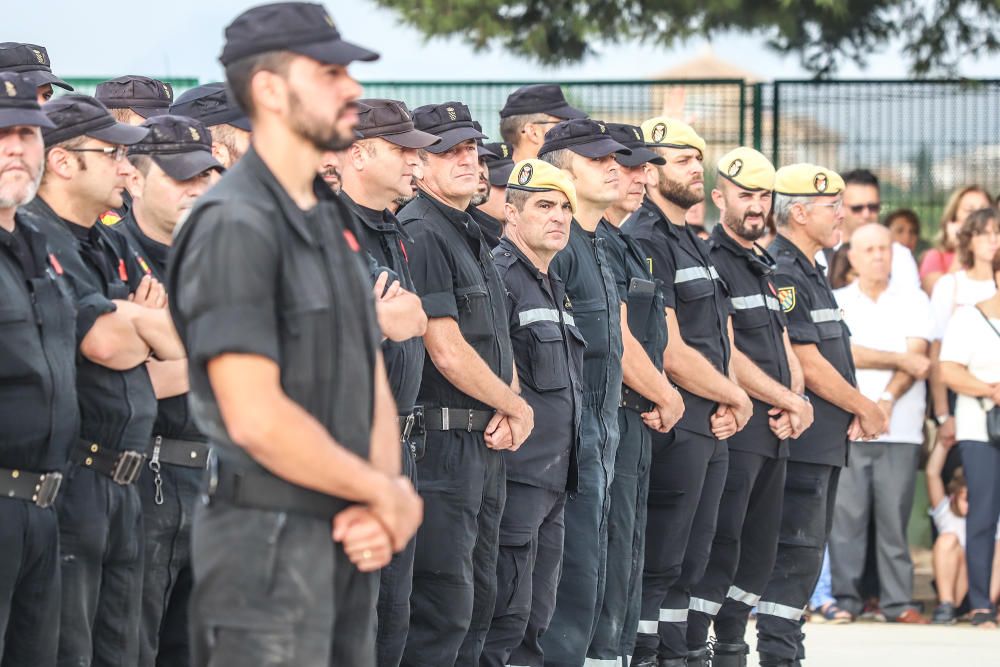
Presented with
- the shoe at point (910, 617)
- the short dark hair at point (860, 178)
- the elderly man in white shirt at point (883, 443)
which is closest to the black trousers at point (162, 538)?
the elderly man in white shirt at point (883, 443)

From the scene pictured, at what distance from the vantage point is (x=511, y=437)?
244 inches

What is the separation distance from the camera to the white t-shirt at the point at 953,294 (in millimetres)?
10180

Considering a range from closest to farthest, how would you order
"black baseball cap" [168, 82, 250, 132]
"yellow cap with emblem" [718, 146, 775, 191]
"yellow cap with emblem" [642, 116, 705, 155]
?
"black baseball cap" [168, 82, 250, 132] < "yellow cap with emblem" [642, 116, 705, 155] < "yellow cap with emblem" [718, 146, 775, 191]

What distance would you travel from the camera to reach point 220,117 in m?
6.61

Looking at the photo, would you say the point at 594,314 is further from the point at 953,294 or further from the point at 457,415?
the point at 953,294

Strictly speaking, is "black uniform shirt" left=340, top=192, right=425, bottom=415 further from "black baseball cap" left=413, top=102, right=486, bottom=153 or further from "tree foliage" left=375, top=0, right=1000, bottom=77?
"tree foliage" left=375, top=0, right=1000, bottom=77

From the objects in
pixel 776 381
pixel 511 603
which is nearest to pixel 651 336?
pixel 776 381

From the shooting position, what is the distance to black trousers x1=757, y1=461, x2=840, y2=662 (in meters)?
8.23

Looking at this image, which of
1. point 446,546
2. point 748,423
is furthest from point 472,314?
point 748,423

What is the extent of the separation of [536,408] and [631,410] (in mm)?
849

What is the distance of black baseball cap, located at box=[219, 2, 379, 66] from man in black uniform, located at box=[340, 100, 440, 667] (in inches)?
82.9

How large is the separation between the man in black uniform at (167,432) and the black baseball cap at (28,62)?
1135mm

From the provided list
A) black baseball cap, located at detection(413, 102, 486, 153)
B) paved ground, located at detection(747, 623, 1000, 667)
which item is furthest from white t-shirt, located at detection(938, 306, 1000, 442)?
black baseball cap, located at detection(413, 102, 486, 153)

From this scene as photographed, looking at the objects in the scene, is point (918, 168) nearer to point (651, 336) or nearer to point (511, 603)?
point (651, 336)
